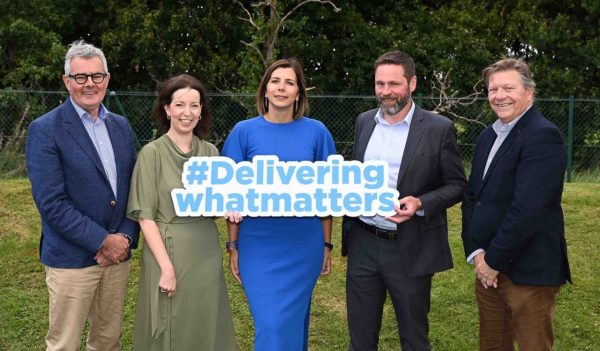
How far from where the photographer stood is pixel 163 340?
3473mm

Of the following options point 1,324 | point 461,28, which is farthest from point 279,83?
point 461,28

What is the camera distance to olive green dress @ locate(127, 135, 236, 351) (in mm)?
3451

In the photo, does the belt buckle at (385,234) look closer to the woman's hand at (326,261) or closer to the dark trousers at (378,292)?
the dark trousers at (378,292)

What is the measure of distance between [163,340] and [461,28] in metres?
14.1

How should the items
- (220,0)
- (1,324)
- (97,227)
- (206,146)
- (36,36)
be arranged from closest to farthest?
(97,227) → (206,146) → (1,324) → (36,36) → (220,0)

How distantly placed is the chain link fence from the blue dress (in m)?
8.64

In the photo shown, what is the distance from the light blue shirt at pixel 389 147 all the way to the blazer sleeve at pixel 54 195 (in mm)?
1486

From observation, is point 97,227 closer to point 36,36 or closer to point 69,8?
point 36,36

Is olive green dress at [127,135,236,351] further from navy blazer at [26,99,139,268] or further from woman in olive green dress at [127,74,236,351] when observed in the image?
navy blazer at [26,99,139,268]

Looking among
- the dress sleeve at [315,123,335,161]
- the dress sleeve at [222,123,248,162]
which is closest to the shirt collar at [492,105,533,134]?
the dress sleeve at [315,123,335,161]

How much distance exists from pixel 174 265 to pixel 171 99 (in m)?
0.88

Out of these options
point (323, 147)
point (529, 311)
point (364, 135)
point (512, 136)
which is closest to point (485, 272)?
point (529, 311)

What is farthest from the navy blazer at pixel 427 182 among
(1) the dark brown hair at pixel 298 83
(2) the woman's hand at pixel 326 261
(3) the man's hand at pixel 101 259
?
(3) the man's hand at pixel 101 259

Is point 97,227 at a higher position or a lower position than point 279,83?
lower
